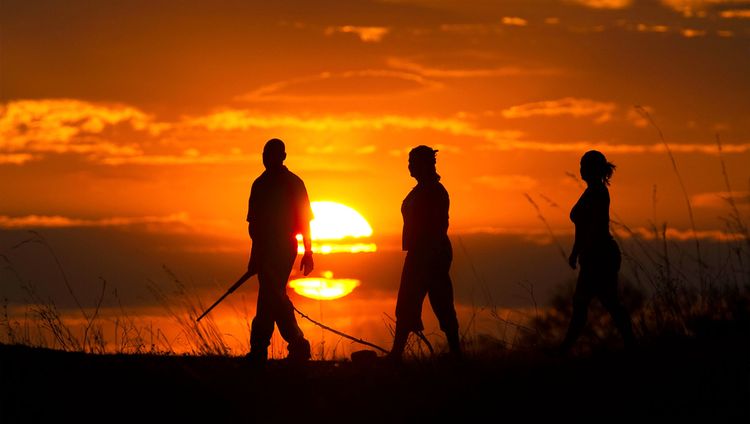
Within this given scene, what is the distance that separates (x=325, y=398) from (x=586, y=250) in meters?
3.56

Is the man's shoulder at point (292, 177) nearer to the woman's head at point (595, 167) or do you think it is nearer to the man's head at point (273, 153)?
the man's head at point (273, 153)

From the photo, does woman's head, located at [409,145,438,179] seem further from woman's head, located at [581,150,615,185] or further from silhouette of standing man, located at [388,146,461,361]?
woman's head, located at [581,150,615,185]

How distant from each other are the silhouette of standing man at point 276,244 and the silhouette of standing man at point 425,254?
119cm

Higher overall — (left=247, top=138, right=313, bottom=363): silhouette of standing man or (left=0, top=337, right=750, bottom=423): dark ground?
(left=247, top=138, right=313, bottom=363): silhouette of standing man

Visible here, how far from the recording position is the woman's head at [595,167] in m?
11.2

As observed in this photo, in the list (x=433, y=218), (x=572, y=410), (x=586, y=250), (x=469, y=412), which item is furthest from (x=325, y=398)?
(x=586, y=250)

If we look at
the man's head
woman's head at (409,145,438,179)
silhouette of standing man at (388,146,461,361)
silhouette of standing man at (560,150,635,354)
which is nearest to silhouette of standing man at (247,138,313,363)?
the man's head

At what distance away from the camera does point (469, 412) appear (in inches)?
331

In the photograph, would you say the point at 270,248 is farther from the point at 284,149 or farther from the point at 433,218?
the point at 433,218

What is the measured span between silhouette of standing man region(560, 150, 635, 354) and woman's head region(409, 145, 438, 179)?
1.59m

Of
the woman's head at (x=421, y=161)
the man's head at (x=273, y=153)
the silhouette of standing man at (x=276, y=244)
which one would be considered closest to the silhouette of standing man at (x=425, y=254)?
the woman's head at (x=421, y=161)

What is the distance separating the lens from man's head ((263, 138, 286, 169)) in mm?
11797

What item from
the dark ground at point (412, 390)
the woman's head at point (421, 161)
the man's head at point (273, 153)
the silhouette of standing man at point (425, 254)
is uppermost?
the man's head at point (273, 153)

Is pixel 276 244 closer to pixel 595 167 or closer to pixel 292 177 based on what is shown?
pixel 292 177
